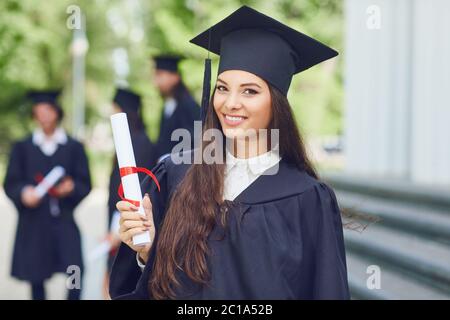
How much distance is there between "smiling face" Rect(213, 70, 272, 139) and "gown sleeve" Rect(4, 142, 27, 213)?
3.79 meters

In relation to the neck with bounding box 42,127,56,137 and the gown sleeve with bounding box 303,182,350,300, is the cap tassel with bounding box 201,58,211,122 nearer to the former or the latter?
the gown sleeve with bounding box 303,182,350,300

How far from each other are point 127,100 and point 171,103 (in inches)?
16.5

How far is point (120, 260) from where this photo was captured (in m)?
2.38

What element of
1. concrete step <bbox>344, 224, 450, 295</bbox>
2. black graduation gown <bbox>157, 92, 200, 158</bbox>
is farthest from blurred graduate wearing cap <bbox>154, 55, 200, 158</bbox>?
concrete step <bbox>344, 224, 450, 295</bbox>

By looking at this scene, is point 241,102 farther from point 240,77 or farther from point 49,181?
point 49,181

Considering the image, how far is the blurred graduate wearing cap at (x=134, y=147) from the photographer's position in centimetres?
578

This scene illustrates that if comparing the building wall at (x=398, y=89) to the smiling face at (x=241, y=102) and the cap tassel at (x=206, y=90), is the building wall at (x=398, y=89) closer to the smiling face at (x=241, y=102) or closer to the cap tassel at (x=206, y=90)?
the cap tassel at (x=206, y=90)

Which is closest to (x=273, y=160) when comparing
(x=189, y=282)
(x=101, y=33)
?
(x=189, y=282)

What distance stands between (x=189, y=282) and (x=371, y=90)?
18.6ft

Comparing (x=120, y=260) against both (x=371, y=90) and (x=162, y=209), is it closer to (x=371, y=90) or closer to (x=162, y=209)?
(x=162, y=209)

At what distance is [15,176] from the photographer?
577 centimetres

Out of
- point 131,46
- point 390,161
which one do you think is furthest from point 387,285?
point 131,46

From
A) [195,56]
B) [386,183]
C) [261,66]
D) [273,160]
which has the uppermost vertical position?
[195,56]

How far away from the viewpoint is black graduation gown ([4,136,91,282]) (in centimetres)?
568
